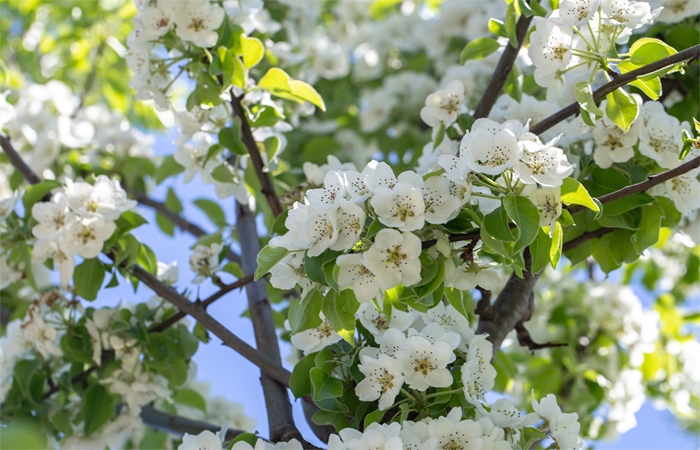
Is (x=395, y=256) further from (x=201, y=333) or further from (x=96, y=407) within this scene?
(x=96, y=407)

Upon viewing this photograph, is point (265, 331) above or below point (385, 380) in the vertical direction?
above

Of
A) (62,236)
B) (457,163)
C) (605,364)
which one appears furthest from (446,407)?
(605,364)

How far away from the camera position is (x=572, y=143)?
1337 millimetres

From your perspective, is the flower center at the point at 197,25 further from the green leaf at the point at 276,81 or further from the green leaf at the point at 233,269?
the green leaf at the point at 233,269

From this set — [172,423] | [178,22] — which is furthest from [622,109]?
[172,423]

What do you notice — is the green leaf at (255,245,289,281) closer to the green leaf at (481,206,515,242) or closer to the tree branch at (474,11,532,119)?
the green leaf at (481,206,515,242)

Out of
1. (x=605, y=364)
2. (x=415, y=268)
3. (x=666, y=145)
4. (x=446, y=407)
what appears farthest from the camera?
(x=605, y=364)

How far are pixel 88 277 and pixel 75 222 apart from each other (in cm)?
14

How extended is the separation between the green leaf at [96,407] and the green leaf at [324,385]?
751 mm

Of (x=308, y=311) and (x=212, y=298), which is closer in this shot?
(x=308, y=311)

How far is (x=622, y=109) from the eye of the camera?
110cm

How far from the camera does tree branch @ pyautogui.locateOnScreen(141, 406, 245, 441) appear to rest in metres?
1.50

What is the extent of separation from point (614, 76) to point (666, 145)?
0.22m

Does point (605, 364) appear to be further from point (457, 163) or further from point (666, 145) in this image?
point (457, 163)
